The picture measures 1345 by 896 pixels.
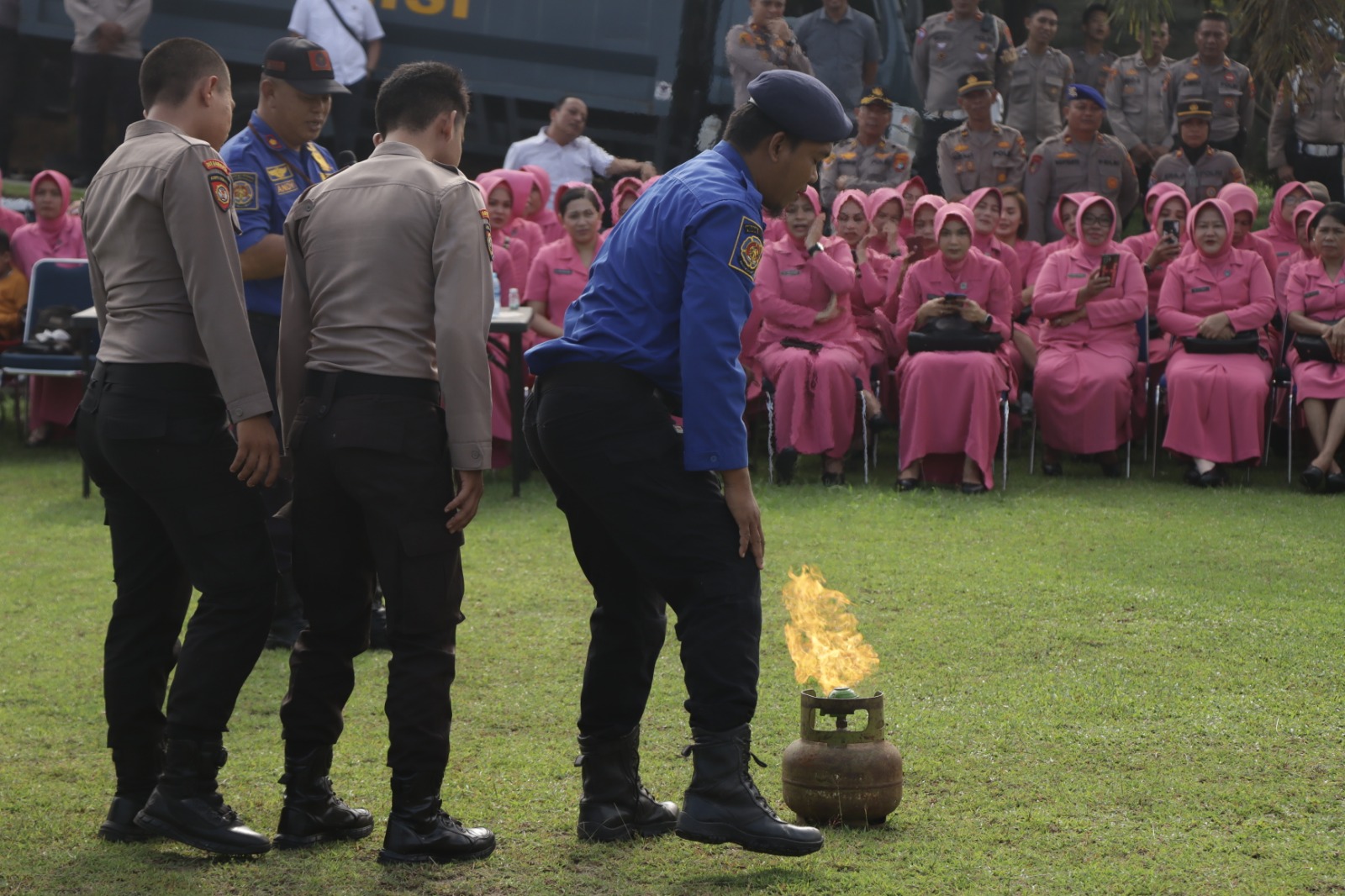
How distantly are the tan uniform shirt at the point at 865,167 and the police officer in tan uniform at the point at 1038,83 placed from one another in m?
1.57

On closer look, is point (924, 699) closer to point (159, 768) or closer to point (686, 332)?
point (686, 332)

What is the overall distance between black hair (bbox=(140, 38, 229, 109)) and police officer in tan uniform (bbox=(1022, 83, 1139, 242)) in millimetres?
8876

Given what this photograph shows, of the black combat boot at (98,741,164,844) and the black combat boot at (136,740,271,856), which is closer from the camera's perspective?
the black combat boot at (136,740,271,856)

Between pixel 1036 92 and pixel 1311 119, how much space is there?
2.28 meters

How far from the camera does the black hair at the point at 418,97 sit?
12.8ft

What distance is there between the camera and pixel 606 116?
14.0 metres

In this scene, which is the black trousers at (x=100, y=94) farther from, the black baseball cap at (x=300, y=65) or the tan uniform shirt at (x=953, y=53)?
the black baseball cap at (x=300, y=65)

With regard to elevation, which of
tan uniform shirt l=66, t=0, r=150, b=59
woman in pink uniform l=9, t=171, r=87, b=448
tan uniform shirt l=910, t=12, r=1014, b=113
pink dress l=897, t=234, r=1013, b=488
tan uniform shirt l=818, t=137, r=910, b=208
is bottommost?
pink dress l=897, t=234, r=1013, b=488

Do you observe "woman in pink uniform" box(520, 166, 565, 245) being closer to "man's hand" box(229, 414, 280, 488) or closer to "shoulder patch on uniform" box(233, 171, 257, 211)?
"shoulder patch on uniform" box(233, 171, 257, 211)

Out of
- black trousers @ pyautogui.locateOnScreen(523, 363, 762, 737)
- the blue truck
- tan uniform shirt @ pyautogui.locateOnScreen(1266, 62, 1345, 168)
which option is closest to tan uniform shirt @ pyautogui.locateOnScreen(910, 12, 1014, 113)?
the blue truck

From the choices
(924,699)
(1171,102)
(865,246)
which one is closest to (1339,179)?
(1171,102)

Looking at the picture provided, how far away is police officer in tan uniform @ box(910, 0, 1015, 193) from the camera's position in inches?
520

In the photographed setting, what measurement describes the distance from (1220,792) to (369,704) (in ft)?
8.88

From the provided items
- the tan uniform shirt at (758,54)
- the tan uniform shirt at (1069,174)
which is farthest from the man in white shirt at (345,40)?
the tan uniform shirt at (1069,174)
